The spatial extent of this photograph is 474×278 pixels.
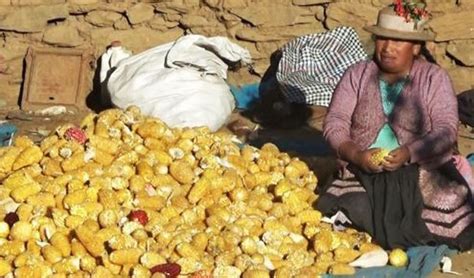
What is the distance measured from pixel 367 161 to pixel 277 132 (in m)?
2.69

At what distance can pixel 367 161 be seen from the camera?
516 cm

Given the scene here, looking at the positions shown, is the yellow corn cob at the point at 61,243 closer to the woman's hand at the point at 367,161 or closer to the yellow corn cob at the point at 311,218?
the yellow corn cob at the point at 311,218

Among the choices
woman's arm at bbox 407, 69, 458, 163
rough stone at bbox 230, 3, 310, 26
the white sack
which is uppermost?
woman's arm at bbox 407, 69, 458, 163

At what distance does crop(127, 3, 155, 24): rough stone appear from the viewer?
8633mm

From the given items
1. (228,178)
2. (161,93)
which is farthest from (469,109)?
(228,178)

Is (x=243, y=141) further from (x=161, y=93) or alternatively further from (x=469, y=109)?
(x=469, y=109)

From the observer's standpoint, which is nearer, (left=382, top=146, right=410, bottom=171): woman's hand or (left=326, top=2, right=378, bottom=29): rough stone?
(left=382, top=146, right=410, bottom=171): woman's hand

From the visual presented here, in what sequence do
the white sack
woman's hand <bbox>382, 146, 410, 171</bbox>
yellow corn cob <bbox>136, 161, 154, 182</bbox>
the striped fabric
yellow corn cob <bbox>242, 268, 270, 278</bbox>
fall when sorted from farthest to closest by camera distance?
the striped fabric → the white sack → yellow corn cob <bbox>136, 161, 154, 182</bbox> → woman's hand <bbox>382, 146, 410, 171</bbox> → yellow corn cob <bbox>242, 268, 270, 278</bbox>

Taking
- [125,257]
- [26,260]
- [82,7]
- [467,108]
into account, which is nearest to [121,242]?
[125,257]

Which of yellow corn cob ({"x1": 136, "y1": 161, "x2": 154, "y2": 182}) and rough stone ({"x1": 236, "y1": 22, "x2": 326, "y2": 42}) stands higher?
yellow corn cob ({"x1": 136, "y1": 161, "x2": 154, "y2": 182})

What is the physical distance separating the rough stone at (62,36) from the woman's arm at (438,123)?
4180mm

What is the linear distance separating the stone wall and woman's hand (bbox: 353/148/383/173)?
3356 mm

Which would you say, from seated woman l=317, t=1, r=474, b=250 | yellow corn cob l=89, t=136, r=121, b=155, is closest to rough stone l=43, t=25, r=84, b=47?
yellow corn cob l=89, t=136, r=121, b=155

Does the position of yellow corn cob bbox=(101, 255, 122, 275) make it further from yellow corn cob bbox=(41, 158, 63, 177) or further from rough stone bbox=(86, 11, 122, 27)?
rough stone bbox=(86, 11, 122, 27)
